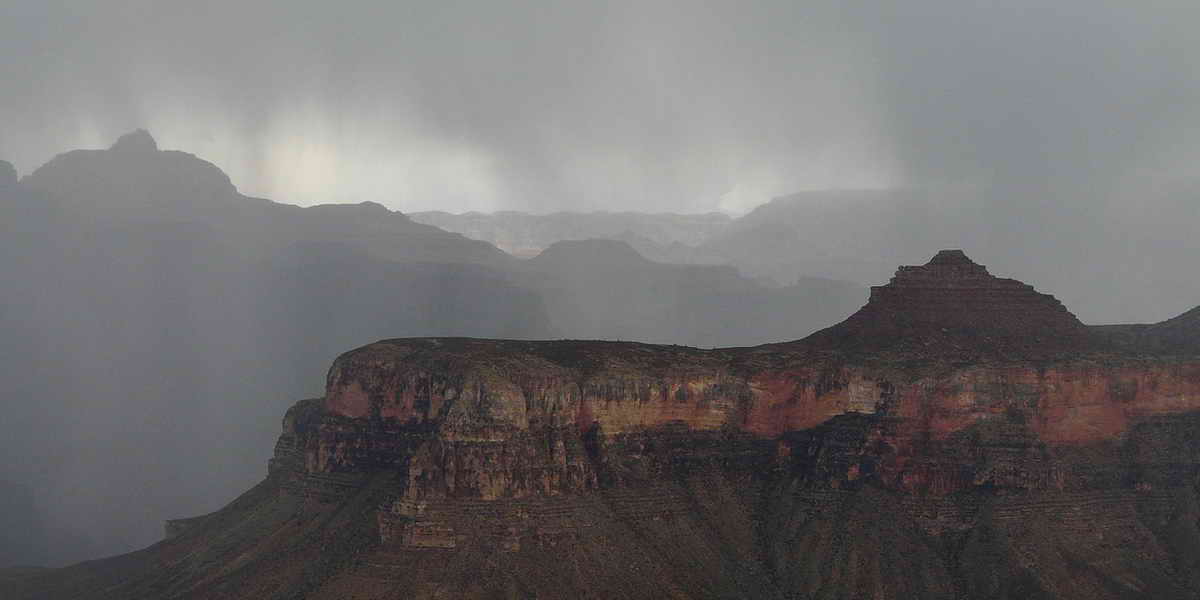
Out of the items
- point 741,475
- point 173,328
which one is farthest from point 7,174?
point 741,475

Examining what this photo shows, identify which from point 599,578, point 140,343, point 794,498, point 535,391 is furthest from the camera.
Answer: point 140,343

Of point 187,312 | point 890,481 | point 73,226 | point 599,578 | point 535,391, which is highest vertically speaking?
point 73,226

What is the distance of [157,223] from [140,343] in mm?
20252

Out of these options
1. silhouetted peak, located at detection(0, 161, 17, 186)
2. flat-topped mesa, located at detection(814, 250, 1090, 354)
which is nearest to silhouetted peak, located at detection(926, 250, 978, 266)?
flat-topped mesa, located at detection(814, 250, 1090, 354)

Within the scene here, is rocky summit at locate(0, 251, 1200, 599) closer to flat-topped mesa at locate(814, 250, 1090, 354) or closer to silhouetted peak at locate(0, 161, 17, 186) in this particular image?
flat-topped mesa at locate(814, 250, 1090, 354)

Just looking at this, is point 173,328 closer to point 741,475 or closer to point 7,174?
point 7,174

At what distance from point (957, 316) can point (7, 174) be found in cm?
15060

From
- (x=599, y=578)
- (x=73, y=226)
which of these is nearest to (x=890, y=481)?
(x=599, y=578)

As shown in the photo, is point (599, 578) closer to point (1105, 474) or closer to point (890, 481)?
point (890, 481)

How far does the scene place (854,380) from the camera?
8812 cm

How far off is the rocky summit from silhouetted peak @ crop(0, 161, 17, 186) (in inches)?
4381

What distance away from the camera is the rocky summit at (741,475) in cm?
7781

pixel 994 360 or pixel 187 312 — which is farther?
pixel 187 312

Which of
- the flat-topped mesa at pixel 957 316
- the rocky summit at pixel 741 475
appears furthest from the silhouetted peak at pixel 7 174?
the flat-topped mesa at pixel 957 316
